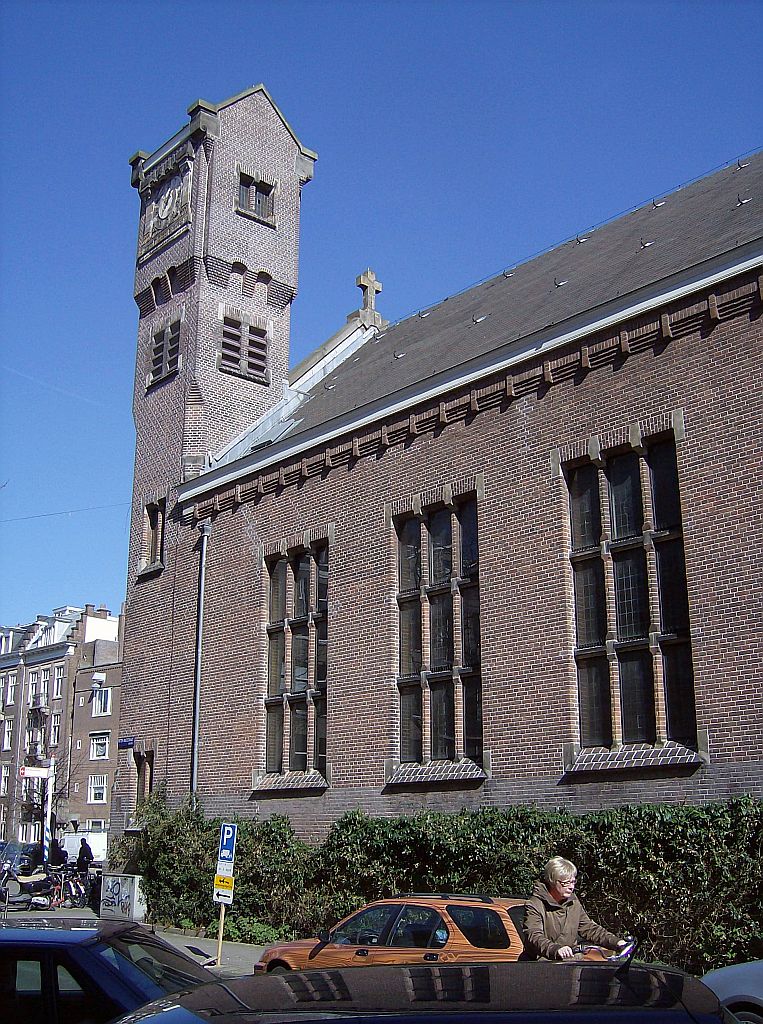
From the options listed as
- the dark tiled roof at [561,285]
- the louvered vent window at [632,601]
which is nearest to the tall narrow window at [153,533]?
the dark tiled roof at [561,285]

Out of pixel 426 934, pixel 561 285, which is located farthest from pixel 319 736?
pixel 561 285

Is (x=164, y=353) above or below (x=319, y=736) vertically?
above

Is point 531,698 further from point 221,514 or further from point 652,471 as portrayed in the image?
point 221,514

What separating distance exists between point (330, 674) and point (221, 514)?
18.8 ft

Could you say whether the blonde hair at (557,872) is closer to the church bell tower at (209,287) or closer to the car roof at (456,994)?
the car roof at (456,994)

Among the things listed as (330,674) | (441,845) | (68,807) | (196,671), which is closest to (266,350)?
(196,671)

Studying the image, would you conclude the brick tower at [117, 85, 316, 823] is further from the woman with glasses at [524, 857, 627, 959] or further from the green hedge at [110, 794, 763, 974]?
the woman with glasses at [524, 857, 627, 959]

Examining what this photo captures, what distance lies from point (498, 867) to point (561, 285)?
11748mm

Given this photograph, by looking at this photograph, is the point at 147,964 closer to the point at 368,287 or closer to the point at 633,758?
the point at 633,758

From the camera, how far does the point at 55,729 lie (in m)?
64.6

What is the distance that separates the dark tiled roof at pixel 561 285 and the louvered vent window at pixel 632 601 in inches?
116

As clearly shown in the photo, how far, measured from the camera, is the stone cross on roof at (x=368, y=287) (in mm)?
31266

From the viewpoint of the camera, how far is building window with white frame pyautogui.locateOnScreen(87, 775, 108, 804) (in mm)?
59531

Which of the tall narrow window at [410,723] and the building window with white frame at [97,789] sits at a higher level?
the tall narrow window at [410,723]
